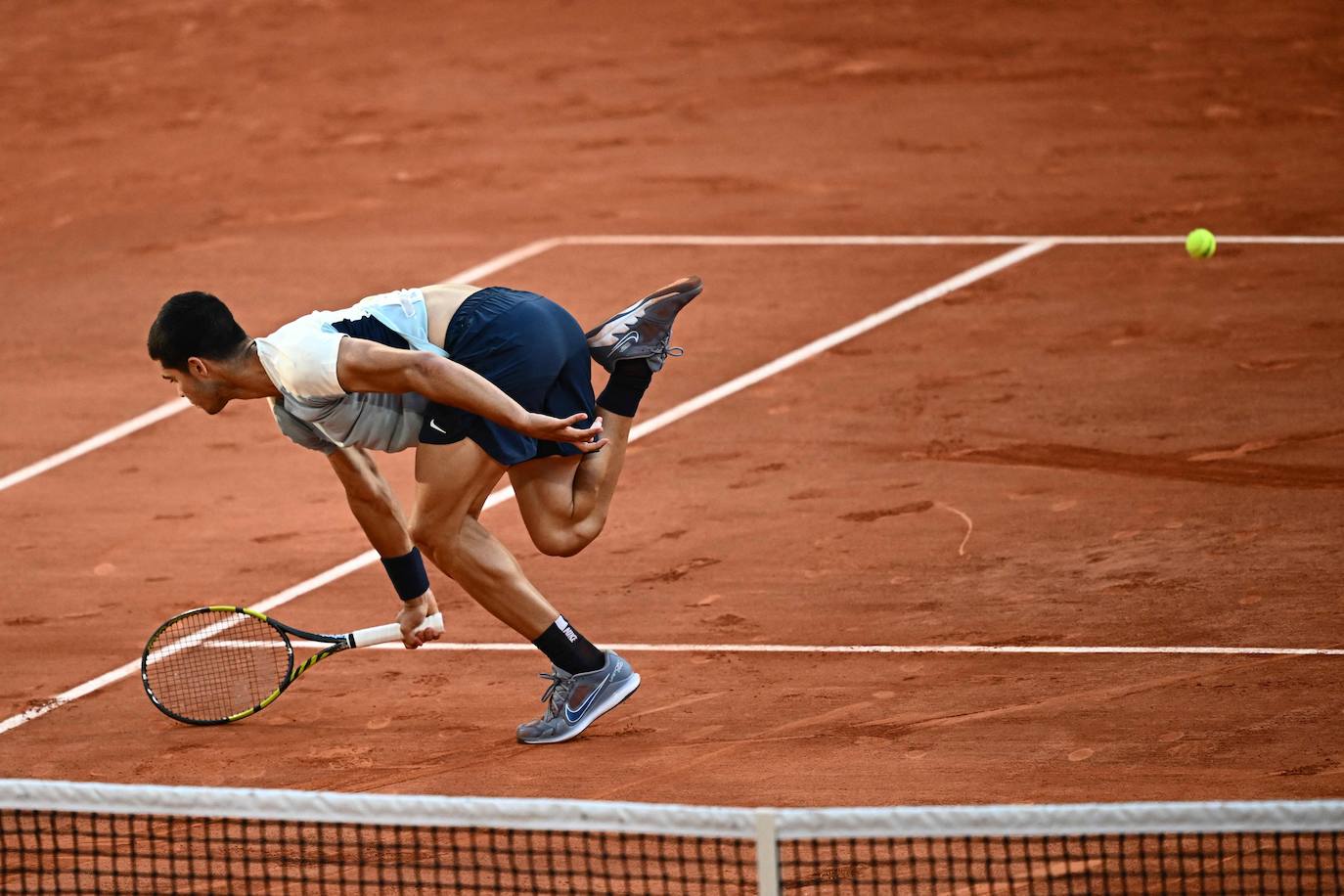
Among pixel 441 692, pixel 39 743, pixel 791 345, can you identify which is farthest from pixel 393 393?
pixel 791 345

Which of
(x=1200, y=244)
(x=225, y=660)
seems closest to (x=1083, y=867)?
(x=225, y=660)

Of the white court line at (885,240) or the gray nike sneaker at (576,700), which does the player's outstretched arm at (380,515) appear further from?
the white court line at (885,240)

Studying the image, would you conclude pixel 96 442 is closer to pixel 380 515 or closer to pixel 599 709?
pixel 380 515

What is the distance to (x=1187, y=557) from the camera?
7.50 meters

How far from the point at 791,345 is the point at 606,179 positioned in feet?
12.4

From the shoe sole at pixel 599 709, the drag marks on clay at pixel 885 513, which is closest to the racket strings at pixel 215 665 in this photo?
the shoe sole at pixel 599 709

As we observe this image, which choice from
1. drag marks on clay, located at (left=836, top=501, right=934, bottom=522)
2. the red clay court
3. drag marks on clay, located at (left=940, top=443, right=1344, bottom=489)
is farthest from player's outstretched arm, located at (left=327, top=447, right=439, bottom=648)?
drag marks on clay, located at (left=940, top=443, right=1344, bottom=489)

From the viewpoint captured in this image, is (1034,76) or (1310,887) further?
(1034,76)

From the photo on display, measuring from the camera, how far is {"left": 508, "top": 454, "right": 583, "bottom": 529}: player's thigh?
248 inches

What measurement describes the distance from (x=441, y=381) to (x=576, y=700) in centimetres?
135

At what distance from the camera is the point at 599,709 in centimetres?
620

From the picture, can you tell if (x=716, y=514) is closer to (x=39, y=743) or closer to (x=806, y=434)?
(x=806, y=434)

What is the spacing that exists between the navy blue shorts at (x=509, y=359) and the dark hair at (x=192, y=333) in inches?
29.3

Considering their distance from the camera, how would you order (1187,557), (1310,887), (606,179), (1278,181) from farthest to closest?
(606,179) < (1278,181) < (1187,557) < (1310,887)
